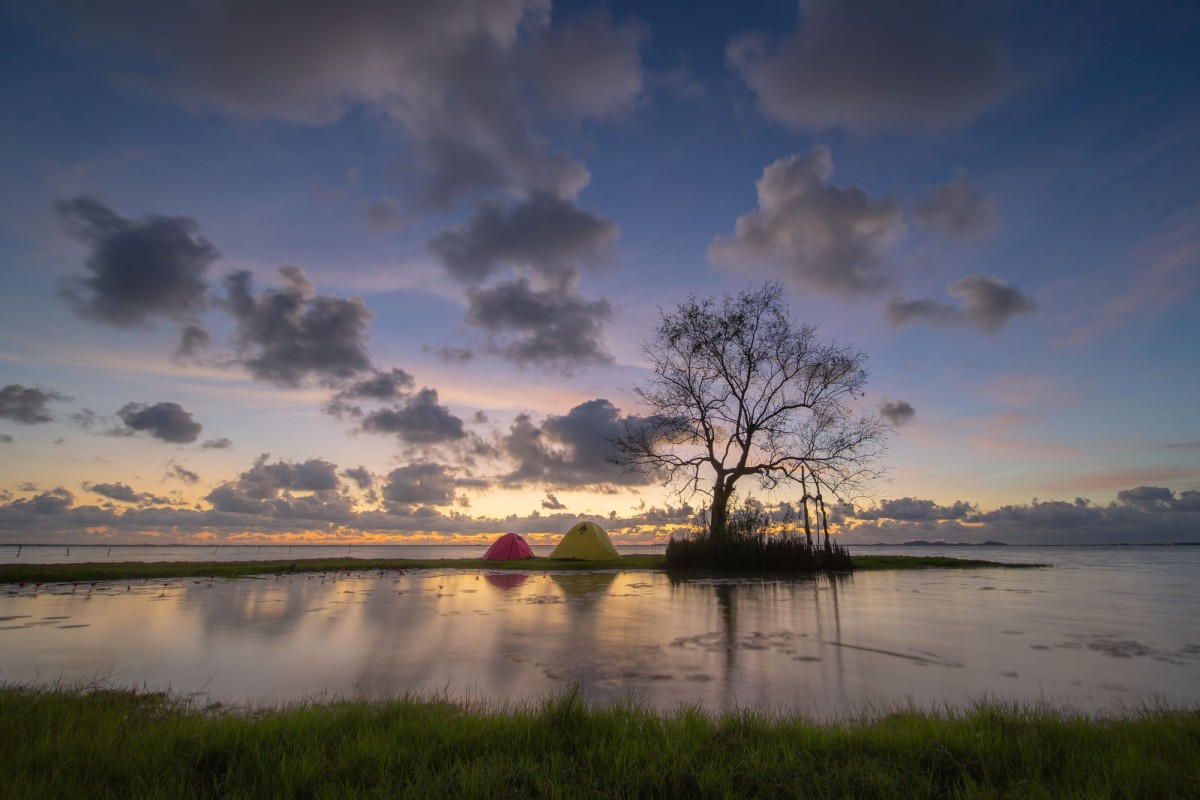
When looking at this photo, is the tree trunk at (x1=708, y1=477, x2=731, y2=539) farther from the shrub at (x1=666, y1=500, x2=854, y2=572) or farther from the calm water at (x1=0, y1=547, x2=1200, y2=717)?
the calm water at (x1=0, y1=547, x2=1200, y2=717)

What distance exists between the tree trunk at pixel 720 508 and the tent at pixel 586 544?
5.29 meters

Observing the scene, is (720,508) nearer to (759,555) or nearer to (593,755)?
(759,555)

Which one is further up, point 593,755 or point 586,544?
point 586,544

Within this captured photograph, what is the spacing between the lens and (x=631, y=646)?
20.6ft

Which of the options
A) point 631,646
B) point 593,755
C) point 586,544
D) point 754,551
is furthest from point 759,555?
point 593,755

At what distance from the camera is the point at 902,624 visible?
7.83 m

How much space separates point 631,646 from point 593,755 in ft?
11.7

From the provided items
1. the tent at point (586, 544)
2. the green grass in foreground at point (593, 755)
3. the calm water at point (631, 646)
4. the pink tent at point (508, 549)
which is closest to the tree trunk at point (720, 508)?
the tent at point (586, 544)

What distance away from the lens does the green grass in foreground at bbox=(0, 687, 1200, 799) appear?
2.51 metres

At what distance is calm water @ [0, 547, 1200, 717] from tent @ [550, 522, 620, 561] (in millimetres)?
12677

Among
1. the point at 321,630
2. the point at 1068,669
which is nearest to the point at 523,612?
the point at 321,630

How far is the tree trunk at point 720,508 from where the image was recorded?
20.5 m

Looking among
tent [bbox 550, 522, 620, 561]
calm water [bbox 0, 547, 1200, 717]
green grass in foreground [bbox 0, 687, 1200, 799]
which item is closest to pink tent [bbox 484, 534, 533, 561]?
tent [bbox 550, 522, 620, 561]

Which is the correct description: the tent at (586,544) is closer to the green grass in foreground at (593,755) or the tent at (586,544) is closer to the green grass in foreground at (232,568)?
the green grass in foreground at (232,568)
